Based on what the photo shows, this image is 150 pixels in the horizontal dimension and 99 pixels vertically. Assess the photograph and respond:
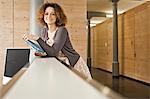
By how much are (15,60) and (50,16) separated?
4.13 ft

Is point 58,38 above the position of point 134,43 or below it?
below

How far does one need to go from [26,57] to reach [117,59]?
21.8 ft

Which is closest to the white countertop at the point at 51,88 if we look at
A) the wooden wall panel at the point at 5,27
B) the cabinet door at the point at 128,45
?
the wooden wall panel at the point at 5,27

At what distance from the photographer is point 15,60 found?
3.23 metres

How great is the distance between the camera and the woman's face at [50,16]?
217 cm

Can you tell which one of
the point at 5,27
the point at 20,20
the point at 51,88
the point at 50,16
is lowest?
the point at 51,88

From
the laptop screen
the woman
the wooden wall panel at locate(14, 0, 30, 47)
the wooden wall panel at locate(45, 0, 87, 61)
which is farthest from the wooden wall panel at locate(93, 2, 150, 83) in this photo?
the woman

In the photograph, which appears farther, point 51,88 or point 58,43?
point 58,43

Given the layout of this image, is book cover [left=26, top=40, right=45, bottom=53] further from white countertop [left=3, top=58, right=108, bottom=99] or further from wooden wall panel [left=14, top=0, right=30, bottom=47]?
wooden wall panel [left=14, top=0, right=30, bottom=47]

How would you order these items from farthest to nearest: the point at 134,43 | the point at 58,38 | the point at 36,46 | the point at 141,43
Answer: the point at 134,43 < the point at 141,43 < the point at 58,38 < the point at 36,46

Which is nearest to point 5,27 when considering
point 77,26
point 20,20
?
point 20,20

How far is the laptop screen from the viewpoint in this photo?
319 centimetres

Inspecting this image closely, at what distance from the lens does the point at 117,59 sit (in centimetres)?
950

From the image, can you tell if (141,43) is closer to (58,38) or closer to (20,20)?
(20,20)
